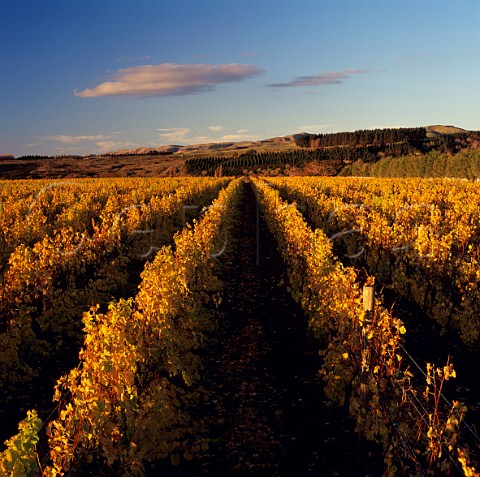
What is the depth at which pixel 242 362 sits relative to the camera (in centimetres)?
876

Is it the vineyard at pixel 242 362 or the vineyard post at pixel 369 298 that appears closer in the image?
the vineyard at pixel 242 362

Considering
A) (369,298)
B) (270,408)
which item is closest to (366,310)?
(369,298)

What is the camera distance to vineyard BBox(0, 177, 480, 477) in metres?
5.48

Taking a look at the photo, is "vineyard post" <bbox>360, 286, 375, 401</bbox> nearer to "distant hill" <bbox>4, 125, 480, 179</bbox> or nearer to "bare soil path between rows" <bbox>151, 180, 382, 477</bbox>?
"bare soil path between rows" <bbox>151, 180, 382, 477</bbox>

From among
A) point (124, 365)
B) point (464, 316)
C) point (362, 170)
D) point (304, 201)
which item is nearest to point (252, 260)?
point (464, 316)

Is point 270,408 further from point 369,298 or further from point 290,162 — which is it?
point 290,162

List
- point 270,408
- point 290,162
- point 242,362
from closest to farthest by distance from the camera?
point 270,408
point 242,362
point 290,162

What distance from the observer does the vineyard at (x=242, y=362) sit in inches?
216

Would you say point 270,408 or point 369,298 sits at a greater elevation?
point 369,298

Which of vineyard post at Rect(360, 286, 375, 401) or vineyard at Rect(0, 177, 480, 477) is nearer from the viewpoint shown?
vineyard at Rect(0, 177, 480, 477)

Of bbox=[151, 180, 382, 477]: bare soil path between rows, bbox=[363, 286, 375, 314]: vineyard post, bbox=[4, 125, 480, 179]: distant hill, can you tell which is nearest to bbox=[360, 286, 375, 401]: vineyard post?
bbox=[363, 286, 375, 314]: vineyard post

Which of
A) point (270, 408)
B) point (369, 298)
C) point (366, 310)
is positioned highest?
point (369, 298)

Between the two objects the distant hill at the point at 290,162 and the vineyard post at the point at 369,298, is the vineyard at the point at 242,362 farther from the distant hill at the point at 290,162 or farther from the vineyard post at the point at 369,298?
the distant hill at the point at 290,162

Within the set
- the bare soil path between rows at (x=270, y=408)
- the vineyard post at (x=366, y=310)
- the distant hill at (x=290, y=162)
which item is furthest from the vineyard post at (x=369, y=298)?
the distant hill at (x=290, y=162)
